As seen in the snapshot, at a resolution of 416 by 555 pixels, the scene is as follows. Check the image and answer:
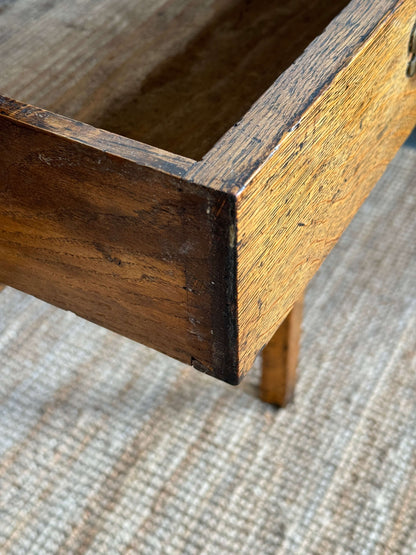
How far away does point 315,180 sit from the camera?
526 millimetres

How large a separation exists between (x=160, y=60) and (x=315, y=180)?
1.46 feet

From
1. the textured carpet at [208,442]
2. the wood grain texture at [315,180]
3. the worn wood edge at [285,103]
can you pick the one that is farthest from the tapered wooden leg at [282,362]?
the worn wood edge at [285,103]

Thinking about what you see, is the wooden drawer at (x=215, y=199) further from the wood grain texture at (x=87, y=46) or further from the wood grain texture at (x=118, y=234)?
the wood grain texture at (x=87, y=46)

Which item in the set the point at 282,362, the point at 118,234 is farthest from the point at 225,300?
the point at 282,362

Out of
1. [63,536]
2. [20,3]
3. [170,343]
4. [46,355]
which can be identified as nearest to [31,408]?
[46,355]

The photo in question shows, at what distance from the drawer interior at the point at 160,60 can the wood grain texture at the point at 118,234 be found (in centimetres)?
26

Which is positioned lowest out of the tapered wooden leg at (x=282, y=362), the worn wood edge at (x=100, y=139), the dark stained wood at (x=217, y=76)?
the tapered wooden leg at (x=282, y=362)

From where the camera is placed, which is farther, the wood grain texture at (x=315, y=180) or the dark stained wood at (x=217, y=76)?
the dark stained wood at (x=217, y=76)

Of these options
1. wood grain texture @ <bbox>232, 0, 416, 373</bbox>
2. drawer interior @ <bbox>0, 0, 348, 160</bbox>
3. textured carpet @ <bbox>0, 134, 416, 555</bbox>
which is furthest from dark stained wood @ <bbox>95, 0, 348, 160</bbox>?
textured carpet @ <bbox>0, 134, 416, 555</bbox>

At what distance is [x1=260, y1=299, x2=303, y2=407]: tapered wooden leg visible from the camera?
0.77 meters

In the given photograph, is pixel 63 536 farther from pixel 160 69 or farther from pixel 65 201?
pixel 160 69

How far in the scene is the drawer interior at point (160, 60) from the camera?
817 millimetres

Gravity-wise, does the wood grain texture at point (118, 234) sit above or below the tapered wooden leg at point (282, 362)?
above

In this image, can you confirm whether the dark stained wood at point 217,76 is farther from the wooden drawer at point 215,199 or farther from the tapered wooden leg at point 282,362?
the tapered wooden leg at point 282,362
